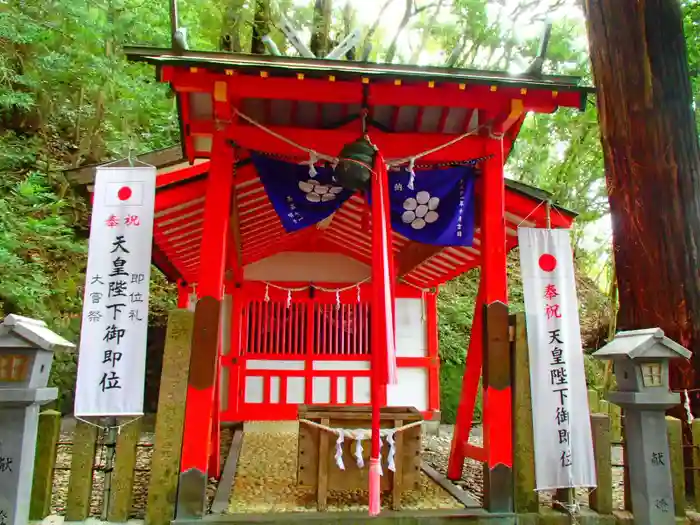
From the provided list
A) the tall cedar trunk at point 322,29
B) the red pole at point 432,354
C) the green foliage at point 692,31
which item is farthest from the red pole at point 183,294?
the green foliage at point 692,31

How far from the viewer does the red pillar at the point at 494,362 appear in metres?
4.61

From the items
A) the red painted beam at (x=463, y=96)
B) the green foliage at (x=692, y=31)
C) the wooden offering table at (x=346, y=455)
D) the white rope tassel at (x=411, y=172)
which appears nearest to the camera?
the wooden offering table at (x=346, y=455)

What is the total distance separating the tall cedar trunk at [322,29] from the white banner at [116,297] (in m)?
9.84

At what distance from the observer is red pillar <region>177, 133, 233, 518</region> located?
4281 mm

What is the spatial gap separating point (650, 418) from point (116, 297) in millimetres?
4802

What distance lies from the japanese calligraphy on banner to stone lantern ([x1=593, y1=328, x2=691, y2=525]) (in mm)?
390

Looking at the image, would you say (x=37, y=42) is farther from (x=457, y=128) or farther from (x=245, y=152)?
(x=457, y=128)

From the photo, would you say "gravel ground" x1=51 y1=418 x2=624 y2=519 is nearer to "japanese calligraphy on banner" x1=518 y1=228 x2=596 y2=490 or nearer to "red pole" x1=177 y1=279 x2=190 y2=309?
"japanese calligraphy on banner" x1=518 y1=228 x2=596 y2=490

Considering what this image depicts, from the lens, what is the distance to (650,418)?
4.31 metres

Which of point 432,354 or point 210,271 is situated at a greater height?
point 210,271

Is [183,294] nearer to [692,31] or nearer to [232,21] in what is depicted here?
[232,21]

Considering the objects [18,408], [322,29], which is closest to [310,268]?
[18,408]

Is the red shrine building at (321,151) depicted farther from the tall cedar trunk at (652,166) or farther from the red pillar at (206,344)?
the tall cedar trunk at (652,166)

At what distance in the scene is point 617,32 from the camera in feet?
20.0
